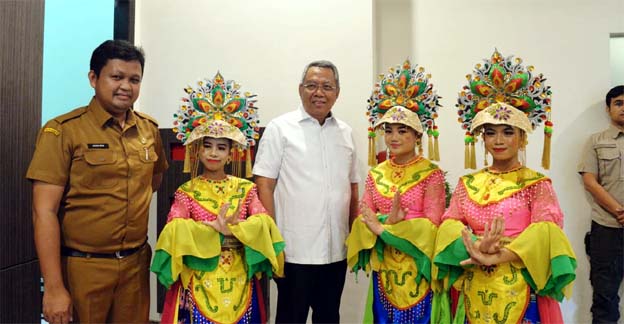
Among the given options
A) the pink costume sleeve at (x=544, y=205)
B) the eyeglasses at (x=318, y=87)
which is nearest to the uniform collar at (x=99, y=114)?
the eyeglasses at (x=318, y=87)

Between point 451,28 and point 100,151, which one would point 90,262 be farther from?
point 451,28

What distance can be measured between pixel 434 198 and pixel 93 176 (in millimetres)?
1581

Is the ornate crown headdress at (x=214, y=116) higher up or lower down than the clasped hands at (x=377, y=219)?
higher up

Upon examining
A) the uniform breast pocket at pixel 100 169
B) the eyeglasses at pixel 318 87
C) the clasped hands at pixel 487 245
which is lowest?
the clasped hands at pixel 487 245

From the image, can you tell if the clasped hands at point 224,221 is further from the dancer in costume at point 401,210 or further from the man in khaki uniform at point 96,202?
the dancer in costume at point 401,210

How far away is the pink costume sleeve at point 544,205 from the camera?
187cm

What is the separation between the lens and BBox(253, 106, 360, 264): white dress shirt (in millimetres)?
2369

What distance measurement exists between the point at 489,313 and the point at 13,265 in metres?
2.09

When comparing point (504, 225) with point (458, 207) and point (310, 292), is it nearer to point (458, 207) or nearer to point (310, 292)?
point (458, 207)

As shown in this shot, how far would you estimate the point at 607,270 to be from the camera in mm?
3107

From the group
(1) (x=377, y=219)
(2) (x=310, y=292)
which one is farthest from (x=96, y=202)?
(1) (x=377, y=219)

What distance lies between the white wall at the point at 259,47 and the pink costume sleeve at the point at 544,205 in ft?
4.85

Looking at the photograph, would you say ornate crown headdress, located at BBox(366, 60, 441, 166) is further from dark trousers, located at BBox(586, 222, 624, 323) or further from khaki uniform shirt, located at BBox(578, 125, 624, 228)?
dark trousers, located at BBox(586, 222, 624, 323)

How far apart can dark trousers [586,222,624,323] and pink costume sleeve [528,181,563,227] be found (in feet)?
5.11
